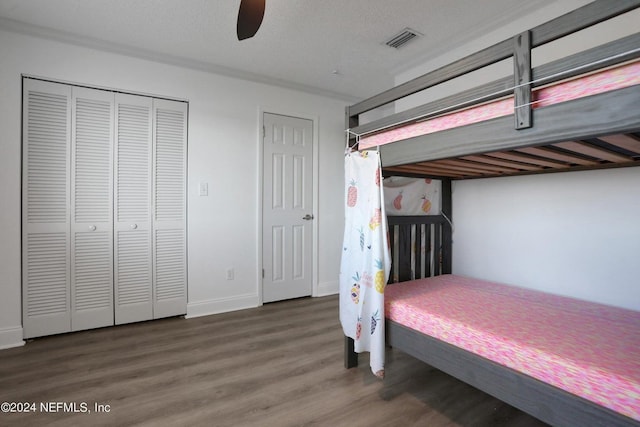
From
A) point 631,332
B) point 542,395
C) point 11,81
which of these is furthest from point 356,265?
point 11,81

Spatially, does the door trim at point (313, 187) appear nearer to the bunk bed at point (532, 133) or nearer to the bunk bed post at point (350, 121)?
the bunk bed post at point (350, 121)

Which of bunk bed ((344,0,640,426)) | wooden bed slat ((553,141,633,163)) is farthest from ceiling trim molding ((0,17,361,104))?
wooden bed slat ((553,141,633,163))

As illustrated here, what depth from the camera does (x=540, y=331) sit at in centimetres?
135

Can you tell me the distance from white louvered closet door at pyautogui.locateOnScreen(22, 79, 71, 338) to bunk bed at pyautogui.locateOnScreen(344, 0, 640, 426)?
2382 mm

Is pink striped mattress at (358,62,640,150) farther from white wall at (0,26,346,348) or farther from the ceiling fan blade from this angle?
white wall at (0,26,346,348)

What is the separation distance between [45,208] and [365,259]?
2572mm

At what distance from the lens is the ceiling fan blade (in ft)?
5.11

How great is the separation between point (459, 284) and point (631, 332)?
0.94 metres

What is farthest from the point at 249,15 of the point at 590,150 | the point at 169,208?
the point at 169,208

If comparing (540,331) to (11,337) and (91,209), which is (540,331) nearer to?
(91,209)

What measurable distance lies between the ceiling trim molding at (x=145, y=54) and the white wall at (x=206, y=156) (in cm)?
4

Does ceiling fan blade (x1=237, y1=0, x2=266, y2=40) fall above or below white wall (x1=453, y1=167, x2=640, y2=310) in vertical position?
above

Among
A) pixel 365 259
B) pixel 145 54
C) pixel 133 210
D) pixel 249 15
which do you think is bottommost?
pixel 365 259

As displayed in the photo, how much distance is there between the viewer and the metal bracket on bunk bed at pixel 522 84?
3.76 ft
